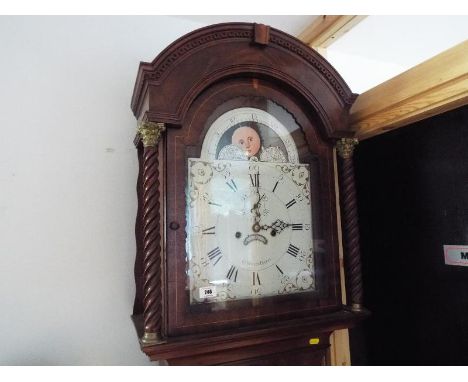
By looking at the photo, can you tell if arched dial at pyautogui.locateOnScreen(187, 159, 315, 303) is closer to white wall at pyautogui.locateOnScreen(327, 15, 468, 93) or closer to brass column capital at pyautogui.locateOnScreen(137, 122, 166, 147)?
brass column capital at pyautogui.locateOnScreen(137, 122, 166, 147)

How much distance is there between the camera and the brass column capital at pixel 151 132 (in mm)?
875

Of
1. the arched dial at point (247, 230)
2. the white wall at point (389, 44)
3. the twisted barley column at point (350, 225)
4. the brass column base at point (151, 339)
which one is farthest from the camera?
the white wall at point (389, 44)

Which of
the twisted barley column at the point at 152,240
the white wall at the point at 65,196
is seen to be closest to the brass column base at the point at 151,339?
the twisted barley column at the point at 152,240

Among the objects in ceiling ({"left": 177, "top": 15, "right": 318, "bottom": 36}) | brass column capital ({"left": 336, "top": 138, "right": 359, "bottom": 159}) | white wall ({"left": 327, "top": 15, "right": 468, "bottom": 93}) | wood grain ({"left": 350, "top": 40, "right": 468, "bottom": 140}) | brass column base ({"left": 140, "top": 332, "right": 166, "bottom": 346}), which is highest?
ceiling ({"left": 177, "top": 15, "right": 318, "bottom": 36})

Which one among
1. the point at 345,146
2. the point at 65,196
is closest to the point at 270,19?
the point at 345,146

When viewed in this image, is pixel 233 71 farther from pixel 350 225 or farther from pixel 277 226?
pixel 350 225

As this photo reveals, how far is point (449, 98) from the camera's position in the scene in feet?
2.89

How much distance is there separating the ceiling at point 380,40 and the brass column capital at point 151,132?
71cm

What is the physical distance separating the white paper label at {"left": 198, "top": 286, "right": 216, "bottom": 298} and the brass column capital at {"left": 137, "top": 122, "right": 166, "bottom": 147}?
1.29ft

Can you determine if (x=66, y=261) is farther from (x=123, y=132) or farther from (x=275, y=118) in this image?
(x=275, y=118)

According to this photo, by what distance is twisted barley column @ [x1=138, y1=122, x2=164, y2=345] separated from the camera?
32.6 inches

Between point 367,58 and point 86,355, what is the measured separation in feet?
5.84

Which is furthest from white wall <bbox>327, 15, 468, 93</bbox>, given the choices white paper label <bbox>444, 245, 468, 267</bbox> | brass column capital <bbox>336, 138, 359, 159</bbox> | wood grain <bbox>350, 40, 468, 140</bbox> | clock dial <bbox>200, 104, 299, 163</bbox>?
white paper label <bbox>444, 245, 468, 267</bbox>

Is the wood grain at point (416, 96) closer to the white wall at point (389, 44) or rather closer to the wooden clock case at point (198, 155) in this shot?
the wooden clock case at point (198, 155)
